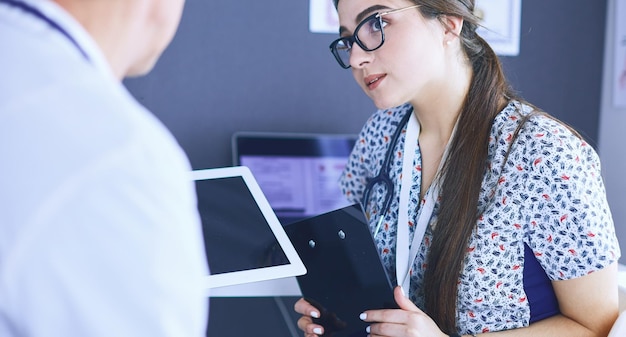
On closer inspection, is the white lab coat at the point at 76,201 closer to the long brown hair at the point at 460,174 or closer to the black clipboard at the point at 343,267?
the black clipboard at the point at 343,267

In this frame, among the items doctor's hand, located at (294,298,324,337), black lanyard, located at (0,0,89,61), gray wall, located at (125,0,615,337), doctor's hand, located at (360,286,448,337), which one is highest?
black lanyard, located at (0,0,89,61)

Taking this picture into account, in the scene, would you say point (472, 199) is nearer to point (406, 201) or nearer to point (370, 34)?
point (406, 201)

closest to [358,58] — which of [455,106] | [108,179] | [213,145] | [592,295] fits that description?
[455,106]

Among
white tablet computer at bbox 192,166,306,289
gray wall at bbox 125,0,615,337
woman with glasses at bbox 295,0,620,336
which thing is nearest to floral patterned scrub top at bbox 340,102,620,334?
woman with glasses at bbox 295,0,620,336

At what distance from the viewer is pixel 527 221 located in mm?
1002

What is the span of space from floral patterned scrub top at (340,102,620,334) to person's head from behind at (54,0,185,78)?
716 mm

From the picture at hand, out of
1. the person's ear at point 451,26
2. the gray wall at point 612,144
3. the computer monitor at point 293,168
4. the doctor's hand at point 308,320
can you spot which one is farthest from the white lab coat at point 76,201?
the gray wall at point 612,144

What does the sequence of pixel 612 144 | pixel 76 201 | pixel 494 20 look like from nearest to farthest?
pixel 76 201
pixel 494 20
pixel 612 144

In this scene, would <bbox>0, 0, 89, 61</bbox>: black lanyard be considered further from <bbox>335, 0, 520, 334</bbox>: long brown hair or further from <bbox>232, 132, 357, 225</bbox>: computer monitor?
<bbox>232, 132, 357, 225</bbox>: computer monitor

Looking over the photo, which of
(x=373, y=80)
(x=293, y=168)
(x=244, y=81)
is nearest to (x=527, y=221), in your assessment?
(x=373, y=80)

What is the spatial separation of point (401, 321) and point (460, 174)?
0.93 feet

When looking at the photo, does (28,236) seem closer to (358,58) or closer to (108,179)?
(108,179)

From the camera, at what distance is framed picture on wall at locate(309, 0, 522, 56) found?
169 centimetres

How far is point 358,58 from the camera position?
3.61 feet
